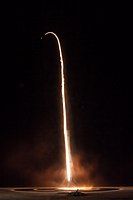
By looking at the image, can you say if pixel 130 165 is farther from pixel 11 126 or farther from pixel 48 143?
pixel 11 126

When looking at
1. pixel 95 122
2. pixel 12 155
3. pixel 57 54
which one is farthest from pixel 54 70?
pixel 12 155

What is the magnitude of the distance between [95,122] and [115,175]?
2515 mm

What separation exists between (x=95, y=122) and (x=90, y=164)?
1.87 meters

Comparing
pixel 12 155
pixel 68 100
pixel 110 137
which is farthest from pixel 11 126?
pixel 110 137

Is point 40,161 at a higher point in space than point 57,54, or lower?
lower

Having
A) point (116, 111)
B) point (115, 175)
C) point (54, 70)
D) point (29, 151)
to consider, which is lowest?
point (115, 175)

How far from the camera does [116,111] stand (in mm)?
20062

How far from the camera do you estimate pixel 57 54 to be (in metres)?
20.2

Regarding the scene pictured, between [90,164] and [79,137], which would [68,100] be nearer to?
[79,137]

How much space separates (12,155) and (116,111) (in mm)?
5143

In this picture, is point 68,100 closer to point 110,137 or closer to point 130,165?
point 110,137

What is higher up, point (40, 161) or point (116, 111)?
point (116, 111)

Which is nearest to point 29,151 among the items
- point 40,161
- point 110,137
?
point 40,161

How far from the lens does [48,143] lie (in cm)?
2022
